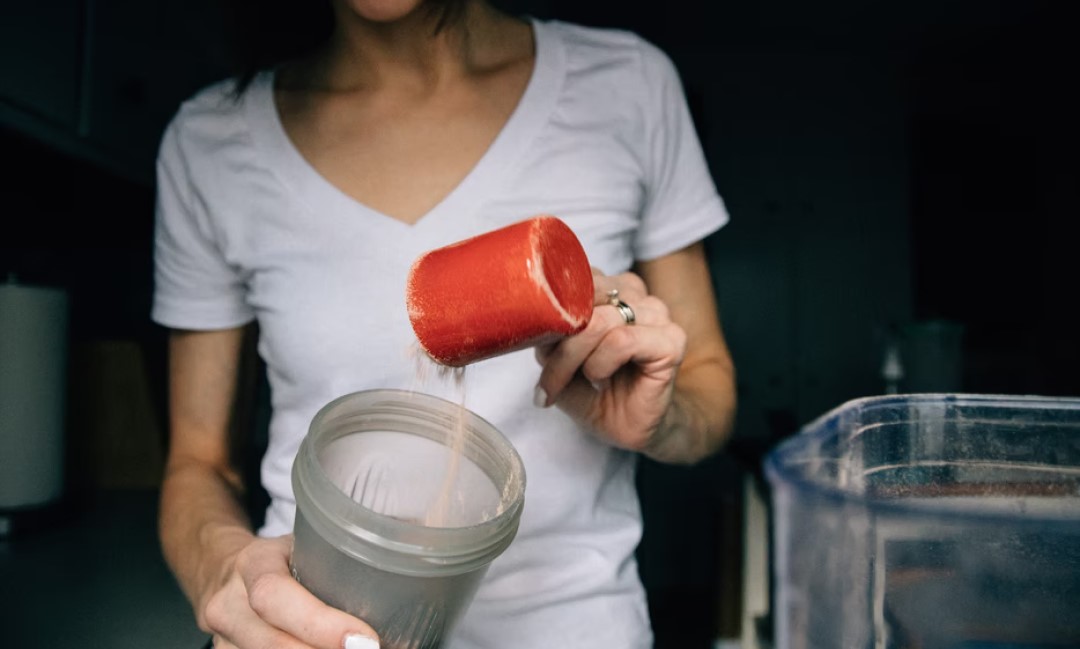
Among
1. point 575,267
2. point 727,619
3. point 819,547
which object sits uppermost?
point 575,267

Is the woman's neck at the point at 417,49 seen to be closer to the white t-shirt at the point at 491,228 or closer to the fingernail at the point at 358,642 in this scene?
the white t-shirt at the point at 491,228

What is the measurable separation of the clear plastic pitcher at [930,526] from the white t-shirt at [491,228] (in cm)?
38

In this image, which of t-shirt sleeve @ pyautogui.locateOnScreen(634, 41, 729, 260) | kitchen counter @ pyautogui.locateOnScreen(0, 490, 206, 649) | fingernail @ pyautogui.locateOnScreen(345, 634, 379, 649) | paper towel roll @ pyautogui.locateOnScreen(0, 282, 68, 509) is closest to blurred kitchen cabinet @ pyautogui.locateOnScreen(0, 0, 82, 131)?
paper towel roll @ pyautogui.locateOnScreen(0, 282, 68, 509)

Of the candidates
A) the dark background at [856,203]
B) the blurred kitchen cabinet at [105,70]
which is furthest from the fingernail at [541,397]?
the dark background at [856,203]

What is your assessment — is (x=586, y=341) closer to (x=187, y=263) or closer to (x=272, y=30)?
(x=187, y=263)

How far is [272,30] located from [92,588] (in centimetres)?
67

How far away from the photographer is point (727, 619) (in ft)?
8.75

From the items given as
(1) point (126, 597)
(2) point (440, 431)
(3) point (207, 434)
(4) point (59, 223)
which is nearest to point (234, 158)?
(3) point (207, 434)

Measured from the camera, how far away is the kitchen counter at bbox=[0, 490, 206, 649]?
0.83m

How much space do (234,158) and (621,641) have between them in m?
0.58

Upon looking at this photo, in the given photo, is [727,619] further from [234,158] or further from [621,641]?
[234,158]

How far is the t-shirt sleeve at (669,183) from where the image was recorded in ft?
2.68

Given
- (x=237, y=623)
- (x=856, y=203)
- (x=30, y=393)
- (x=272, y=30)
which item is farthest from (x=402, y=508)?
(x=856, y=203)

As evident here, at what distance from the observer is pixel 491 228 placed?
2.40 ft
